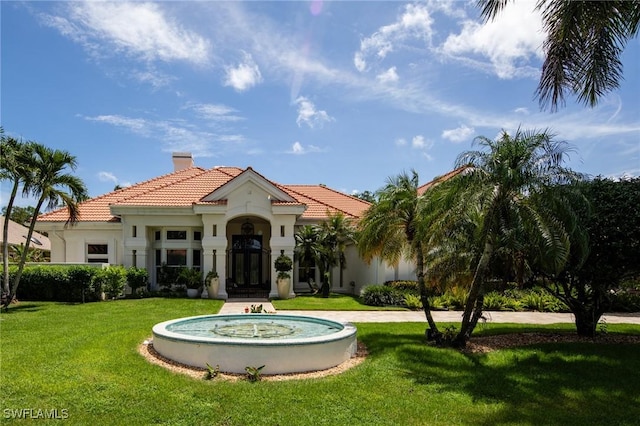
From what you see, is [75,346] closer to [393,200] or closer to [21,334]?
[21,334]

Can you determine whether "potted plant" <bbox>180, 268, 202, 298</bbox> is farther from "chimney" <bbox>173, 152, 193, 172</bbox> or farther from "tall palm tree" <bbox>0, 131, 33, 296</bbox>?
"chimney" <bbox>173, 152, 193, 172</bbox>

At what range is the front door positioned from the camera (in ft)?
87.9

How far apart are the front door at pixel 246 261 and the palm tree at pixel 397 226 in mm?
14340

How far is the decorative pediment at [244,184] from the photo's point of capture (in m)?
23.2

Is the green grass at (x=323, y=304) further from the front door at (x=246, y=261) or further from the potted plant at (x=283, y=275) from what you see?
the front door at (x=246, y=261)

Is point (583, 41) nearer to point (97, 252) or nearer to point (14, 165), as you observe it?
point (14, 165)

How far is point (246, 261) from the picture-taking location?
27.0 meters

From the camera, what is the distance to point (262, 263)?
1073 inches

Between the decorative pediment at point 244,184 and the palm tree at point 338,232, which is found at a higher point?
the decorative pediment at point 244,184

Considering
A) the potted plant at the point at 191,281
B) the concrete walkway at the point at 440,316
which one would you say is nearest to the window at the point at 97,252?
the potted plant at the point at 191,281

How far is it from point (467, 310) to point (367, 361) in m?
3.11

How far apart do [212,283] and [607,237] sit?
17.0 metres

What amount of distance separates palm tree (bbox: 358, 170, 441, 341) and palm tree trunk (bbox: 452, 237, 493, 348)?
0.66 metres

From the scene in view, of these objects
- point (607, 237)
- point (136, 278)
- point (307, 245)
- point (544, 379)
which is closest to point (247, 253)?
point (307, 245)
